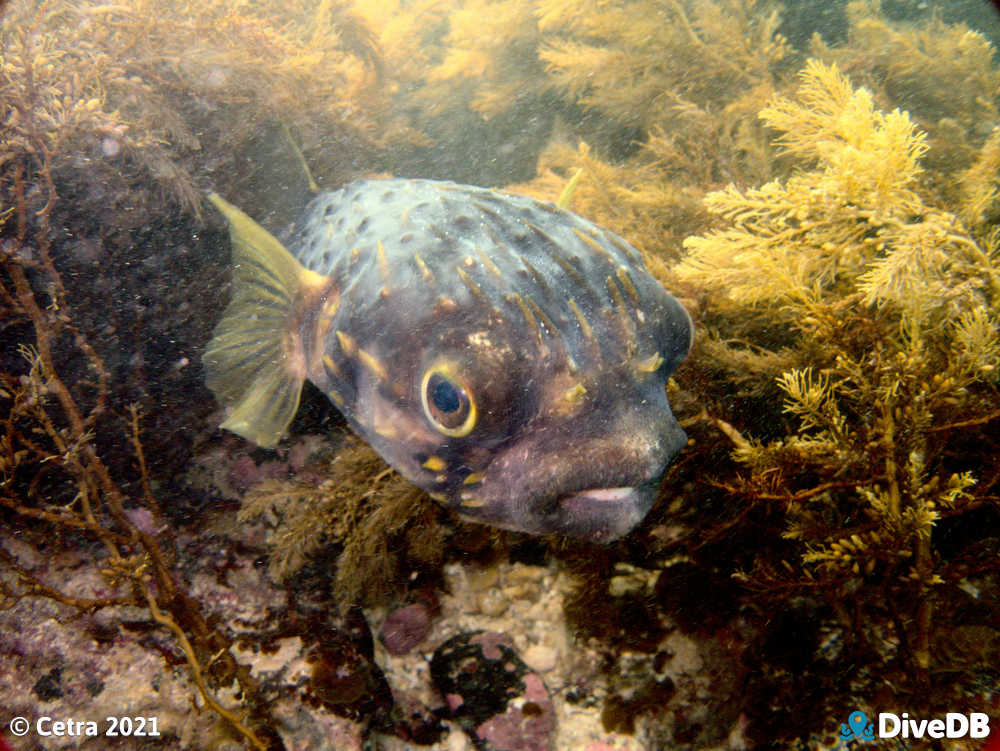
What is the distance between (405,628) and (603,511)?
5.39 ft

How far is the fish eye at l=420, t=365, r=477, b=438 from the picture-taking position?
5.69 feet

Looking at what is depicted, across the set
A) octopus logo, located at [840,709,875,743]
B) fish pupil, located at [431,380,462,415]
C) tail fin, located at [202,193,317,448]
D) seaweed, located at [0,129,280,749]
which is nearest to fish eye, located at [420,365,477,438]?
fish pupil, located at [431,380,462,415]

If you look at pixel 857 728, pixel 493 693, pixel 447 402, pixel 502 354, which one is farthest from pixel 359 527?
pixel 857 728

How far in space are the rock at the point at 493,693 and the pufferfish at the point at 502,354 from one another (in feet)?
3.52

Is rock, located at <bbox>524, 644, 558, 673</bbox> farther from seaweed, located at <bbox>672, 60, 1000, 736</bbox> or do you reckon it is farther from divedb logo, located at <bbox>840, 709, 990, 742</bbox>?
divedb logo, located at <bbox>840, 709, 990, 742</bbox>

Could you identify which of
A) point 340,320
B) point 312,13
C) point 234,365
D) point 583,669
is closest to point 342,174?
point 312,13

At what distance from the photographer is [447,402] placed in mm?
1764

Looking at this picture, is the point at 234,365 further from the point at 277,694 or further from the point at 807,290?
the point at 807,290

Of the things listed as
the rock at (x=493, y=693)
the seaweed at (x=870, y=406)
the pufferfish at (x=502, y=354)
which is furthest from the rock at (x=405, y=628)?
the seaweed at (x=870, y=406)

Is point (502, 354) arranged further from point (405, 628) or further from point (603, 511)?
point (405, 628)

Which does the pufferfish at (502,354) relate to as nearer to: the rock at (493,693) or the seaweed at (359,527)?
the seaweed at (359,527)

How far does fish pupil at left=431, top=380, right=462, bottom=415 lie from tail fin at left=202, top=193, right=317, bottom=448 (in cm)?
114

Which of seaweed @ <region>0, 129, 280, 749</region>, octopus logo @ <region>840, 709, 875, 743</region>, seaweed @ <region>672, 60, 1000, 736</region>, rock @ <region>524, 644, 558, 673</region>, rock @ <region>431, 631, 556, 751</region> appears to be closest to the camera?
seaweed @ <region>672, 60, 1000, 736</region>

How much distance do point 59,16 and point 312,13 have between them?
2.46 meters
